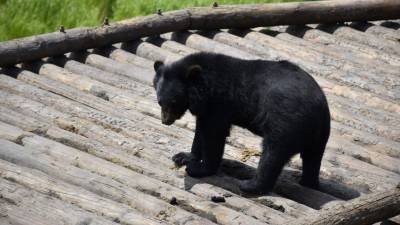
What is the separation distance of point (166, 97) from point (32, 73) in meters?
2.29

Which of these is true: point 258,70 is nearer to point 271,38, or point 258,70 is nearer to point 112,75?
point 112,75

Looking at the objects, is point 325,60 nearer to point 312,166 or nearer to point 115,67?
point 115,67

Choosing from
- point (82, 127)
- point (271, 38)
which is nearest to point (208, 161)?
point (82, 127)

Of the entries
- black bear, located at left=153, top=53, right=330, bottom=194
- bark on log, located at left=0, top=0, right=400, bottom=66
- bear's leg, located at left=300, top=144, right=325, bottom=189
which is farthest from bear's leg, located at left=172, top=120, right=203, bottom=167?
bark on log, located at left=0, top=0, right=400, bottom=66

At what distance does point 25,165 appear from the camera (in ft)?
22.1

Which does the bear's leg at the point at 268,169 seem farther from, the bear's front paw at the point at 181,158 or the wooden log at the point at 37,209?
the wooden log at the point at 37,209

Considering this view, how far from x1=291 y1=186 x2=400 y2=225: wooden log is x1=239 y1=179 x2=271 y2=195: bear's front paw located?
2.39 ft

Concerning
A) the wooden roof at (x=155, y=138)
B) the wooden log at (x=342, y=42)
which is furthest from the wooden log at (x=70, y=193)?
the wooden log at (x=342, y=42)

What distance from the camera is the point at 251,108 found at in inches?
257

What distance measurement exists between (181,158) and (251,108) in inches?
27.1

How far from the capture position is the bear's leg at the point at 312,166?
6.47m

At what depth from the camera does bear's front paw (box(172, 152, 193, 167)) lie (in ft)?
22.4

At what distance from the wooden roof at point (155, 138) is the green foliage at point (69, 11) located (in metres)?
2.11

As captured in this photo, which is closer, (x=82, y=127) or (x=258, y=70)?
(x=258, y=70)
